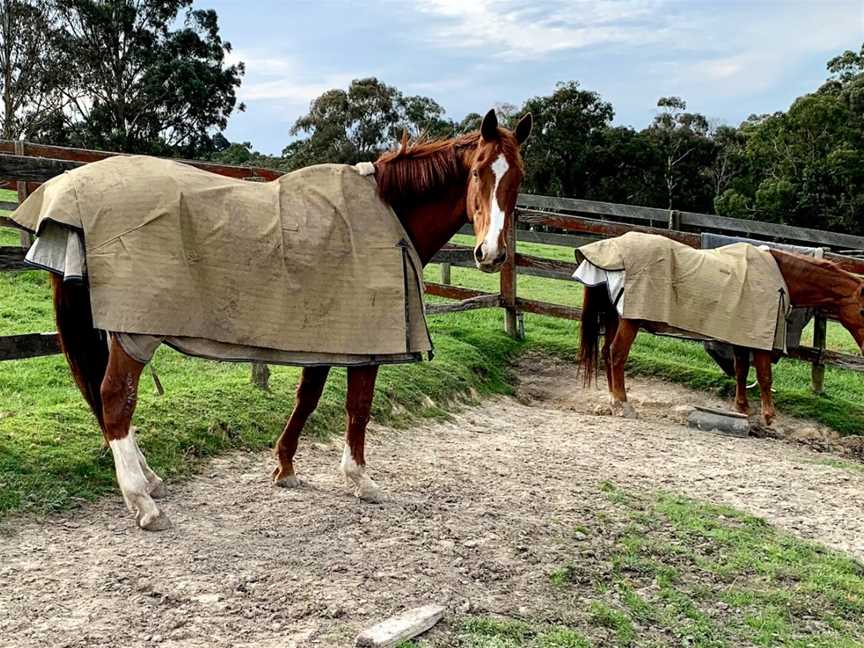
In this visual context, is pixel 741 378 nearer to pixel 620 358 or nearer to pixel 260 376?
pixel 620 358

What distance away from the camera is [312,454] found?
526cm

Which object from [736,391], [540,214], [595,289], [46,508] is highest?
[540,214]

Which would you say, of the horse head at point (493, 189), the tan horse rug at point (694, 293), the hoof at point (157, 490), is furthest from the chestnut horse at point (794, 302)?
the hoof at point (157, 490)

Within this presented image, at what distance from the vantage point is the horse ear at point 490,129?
3989 mm

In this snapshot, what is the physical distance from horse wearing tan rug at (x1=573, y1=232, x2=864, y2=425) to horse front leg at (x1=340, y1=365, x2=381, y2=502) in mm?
4120

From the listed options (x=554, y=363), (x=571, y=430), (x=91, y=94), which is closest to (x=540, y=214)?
(x=554, y=363)

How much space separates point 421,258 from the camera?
4.43m

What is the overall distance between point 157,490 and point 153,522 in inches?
20.3

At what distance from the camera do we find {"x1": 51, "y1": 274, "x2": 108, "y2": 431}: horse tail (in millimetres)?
3811

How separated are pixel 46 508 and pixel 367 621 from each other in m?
1.91

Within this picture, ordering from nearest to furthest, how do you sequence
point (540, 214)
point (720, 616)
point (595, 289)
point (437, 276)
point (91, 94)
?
1. point (720, 616)
2. point (595, 289)
3. point (540, 214)
4. point (437, 276)
5. point (91, 94)

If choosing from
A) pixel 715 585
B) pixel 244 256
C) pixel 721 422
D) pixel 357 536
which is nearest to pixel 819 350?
pixel 721 422

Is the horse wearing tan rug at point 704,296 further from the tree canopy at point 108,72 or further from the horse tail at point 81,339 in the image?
the tree canopy at point 108,72

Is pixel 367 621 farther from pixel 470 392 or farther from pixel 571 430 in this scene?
pixel 470 392
